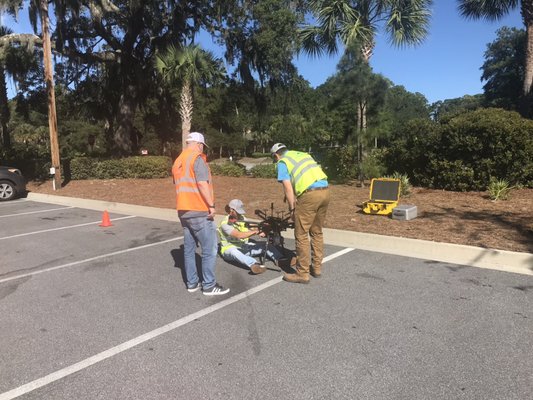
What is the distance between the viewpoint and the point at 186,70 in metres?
16.9

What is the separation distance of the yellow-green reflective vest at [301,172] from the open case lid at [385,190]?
408 cm

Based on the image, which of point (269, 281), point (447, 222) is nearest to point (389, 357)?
point (269, 281)

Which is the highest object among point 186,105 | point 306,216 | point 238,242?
point 186,105

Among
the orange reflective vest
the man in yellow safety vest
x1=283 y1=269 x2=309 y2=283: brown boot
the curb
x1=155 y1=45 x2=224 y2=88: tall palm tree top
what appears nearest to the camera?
the orange reflective vest

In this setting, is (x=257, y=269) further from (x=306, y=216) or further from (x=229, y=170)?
(x=229, y=170)

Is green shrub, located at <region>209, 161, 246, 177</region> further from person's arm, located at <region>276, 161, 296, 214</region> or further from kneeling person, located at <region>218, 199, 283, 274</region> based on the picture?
person's arm, located at <region>276, 161, 296, 214</region>

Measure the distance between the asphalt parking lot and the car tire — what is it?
9.28m

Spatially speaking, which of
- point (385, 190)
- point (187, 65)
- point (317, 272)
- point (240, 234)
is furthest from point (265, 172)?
point (317, 272)

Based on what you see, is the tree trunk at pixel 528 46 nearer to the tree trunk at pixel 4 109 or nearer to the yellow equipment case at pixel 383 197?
the yellow equipment case at pixel 383 197

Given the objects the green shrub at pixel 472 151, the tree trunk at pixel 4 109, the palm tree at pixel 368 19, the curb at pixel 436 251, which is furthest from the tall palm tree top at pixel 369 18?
the tree trunk at pixel 4 109

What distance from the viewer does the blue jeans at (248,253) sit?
5.76m

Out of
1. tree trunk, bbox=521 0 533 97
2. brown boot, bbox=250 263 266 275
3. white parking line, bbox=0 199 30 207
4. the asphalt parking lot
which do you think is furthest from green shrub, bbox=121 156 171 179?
tree trunk, bbox=521 0 533 97

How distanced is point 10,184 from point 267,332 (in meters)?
13.6

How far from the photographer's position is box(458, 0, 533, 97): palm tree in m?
14.1
